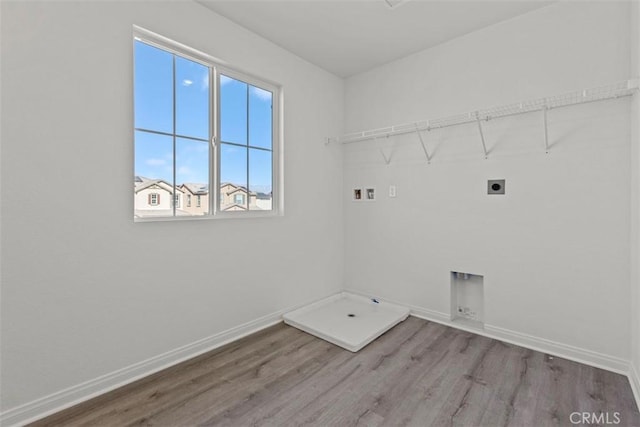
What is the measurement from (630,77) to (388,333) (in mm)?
2466

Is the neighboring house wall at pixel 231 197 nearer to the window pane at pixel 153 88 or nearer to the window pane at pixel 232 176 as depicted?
the window pane at pixel 232 176

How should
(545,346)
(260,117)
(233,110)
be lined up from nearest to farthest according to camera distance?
(545,346) → (233,110) → (260,117)

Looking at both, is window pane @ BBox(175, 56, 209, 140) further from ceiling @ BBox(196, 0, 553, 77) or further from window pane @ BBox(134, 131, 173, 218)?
ceiling @ BBox(196, 0, 553, 77)

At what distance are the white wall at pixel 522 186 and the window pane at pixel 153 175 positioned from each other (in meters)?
2.02

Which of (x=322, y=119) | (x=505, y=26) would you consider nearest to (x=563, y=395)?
(x=505, y=26)

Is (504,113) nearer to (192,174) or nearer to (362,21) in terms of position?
(362,21)

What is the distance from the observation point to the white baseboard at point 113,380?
61.0 inches

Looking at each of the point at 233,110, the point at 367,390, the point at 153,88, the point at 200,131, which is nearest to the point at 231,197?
the point at 200,131

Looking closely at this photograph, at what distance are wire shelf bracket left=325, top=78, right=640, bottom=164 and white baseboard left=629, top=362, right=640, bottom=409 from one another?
151 centimetres

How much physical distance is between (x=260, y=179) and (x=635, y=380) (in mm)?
2946

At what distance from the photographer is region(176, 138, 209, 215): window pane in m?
2.22

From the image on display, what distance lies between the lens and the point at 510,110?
7.71 feet

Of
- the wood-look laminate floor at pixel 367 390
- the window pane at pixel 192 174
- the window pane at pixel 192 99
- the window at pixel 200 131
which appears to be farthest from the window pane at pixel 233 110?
the wood-look laminate floor at pixel 367 390

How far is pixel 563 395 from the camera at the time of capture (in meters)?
1.78
